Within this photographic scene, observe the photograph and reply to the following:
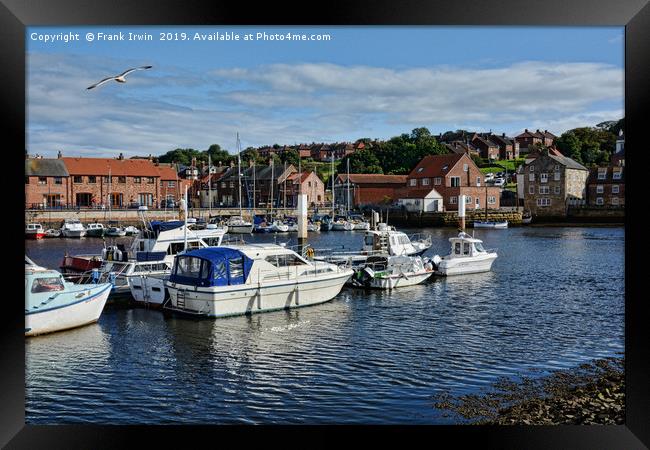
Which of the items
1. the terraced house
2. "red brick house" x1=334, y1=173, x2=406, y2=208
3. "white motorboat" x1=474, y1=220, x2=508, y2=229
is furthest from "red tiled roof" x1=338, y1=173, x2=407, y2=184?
the terraced house

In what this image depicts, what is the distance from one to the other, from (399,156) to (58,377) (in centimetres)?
4930

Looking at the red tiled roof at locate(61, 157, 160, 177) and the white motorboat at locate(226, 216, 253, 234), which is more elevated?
the red tiled roof at locate(61, 157, 160, 177)

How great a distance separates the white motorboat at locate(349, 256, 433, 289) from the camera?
19.0m

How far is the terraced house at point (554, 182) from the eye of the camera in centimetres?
4600

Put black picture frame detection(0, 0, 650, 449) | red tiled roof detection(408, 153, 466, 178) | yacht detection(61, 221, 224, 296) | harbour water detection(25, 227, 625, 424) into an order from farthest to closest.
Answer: red tiled roof detection(408, 153, 466, 178)
yacht detection(61, 221, 224, 296)
harbour water detection(25, 227, 625, 424)
black picture frame detection(0, 0, 650, 449)

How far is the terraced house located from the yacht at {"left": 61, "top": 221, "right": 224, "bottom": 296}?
32.9m

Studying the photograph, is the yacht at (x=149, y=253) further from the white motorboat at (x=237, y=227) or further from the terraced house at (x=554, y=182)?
the terraced house at (x=554, y=182)

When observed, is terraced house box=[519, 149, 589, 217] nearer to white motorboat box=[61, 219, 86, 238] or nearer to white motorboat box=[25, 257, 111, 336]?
white motorboat box=[61, 219, 86, 238]

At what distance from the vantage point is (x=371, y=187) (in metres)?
Answer: 55.4

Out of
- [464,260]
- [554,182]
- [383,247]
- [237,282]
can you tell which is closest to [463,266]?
[464,260]

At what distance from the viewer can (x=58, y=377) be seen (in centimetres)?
986

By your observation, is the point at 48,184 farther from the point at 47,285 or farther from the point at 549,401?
the point at 549,401
